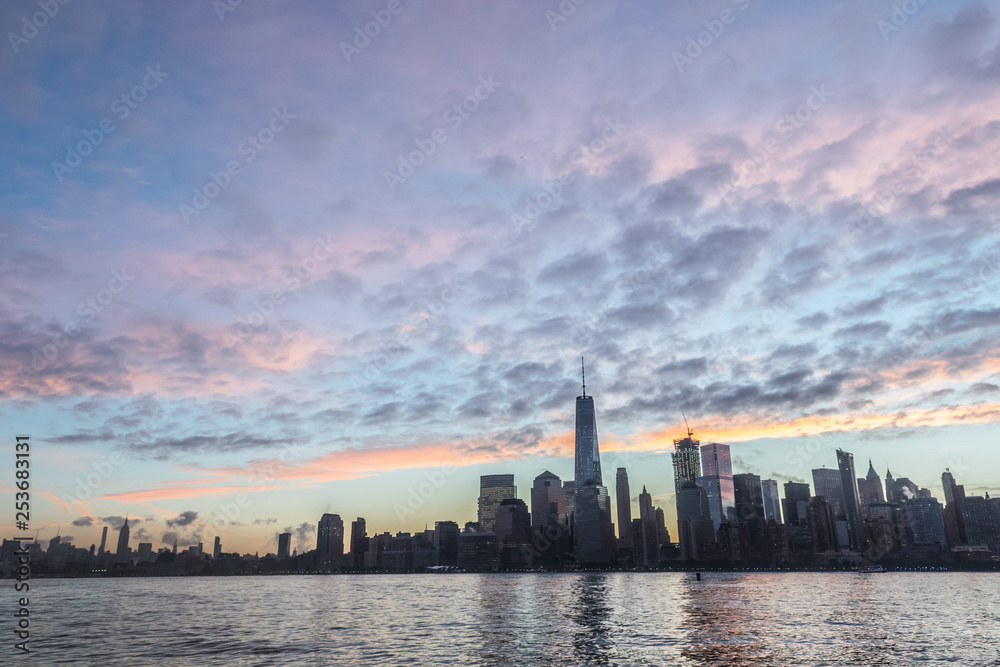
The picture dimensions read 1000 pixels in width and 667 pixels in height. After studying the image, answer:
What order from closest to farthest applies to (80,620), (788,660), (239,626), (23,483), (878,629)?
(23,483), (788,660), (878,629), (239,626), (80,620)

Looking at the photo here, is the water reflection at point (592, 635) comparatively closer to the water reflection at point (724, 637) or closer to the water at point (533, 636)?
the water at point (533, 636)

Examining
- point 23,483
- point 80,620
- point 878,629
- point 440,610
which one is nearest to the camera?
point 23,483

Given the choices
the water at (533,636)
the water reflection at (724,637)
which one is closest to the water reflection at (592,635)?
the water at (533,636)

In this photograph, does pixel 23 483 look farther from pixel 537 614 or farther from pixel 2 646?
pixel 537 614

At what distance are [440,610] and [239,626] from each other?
48.4 meters

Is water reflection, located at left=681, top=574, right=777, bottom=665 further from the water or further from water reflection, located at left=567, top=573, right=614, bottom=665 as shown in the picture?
water reflection, located at left=567, top=573, right=614, bottom=665

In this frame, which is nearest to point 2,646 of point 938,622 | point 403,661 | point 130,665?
point 130,665

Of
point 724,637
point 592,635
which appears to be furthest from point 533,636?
point 724,637

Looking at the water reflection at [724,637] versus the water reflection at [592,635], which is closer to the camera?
the water reflection at [724,637]

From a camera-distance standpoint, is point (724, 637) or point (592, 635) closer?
point (724, 637)

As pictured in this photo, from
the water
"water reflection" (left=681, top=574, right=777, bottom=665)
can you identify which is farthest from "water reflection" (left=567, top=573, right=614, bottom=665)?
"water reflection" (left=681, top=574, right=777, bottom=665)

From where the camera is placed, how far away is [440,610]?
474 ft

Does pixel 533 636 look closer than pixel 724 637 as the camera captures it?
No

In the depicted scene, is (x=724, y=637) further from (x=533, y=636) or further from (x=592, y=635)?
(x=533, y=636)
